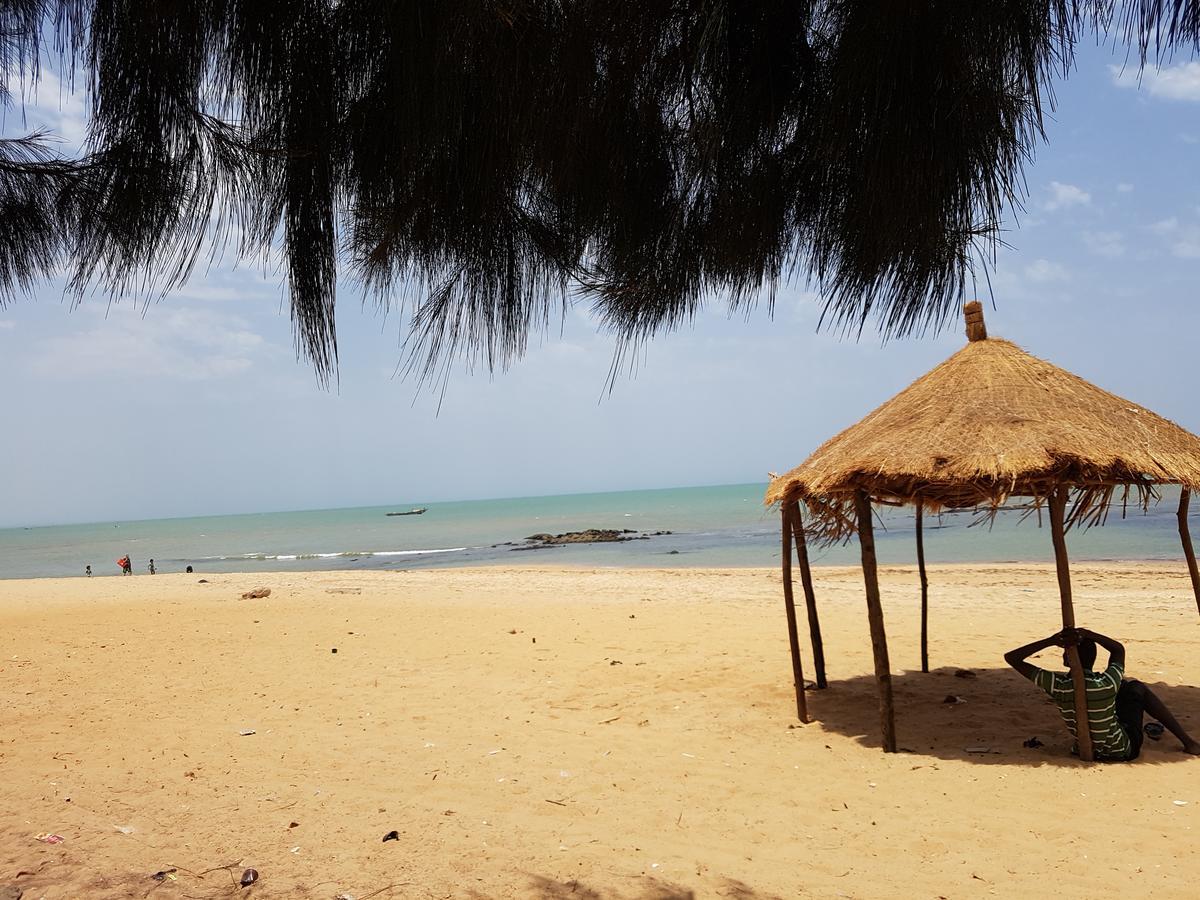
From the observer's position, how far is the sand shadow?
212 inches

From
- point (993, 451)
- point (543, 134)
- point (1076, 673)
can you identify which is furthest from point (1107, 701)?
point (543, 134)

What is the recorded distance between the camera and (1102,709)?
5.09 metres

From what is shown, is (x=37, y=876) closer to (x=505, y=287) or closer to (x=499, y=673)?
(x=505, y=287)

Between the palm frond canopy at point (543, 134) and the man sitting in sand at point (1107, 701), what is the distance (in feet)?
13.3

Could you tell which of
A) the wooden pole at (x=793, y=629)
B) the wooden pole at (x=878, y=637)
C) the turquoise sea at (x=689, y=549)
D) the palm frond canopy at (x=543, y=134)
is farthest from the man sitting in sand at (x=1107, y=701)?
the turquoise sea at (x=689, y=549)

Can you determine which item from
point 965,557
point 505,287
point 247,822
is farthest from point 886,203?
point 965,557

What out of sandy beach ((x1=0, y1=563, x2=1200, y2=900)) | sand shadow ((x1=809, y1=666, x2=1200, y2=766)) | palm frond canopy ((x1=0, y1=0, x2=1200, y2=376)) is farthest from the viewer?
sand shadow ((x1=809, y1=666, x2=1200, y2=766))

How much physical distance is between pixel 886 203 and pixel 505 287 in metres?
0.92

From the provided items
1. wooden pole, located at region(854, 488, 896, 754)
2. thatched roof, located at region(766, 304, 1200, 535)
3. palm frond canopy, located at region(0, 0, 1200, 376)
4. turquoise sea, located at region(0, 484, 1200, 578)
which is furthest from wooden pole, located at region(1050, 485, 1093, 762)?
turquoise sea, located at region(0, 484, 1200, 578)

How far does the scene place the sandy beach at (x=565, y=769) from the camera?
3.70m

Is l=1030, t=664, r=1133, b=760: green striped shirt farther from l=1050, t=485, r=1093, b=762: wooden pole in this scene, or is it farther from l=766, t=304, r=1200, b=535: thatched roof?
l=766, t=304, r=1200, b=535: thatched roof

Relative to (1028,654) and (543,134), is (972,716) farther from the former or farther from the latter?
(543,134)

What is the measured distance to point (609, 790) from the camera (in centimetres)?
484

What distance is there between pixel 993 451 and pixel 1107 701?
1623mm
